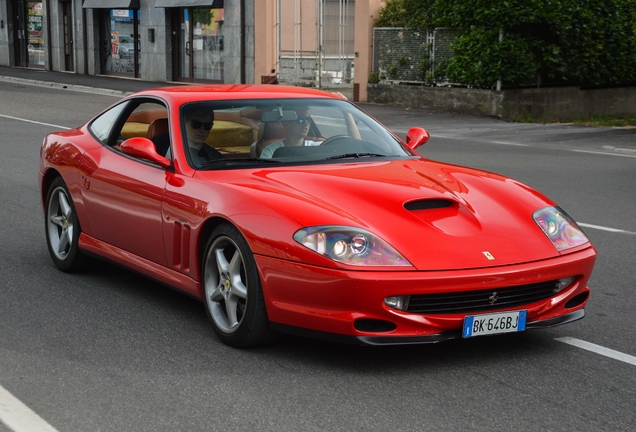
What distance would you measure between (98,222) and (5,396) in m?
2.15

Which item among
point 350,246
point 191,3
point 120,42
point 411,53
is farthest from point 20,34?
point 350,246

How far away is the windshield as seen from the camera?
231 inches

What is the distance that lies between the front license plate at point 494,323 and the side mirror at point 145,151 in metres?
2.06

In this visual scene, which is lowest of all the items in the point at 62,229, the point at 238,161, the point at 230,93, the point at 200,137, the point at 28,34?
the point at 62,229

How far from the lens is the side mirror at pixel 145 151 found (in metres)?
5.77

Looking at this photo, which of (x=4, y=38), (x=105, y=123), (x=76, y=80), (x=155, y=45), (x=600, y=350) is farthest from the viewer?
(x=4, y=38)

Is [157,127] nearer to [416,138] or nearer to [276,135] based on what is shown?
[276,135]

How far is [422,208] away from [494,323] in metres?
0.70

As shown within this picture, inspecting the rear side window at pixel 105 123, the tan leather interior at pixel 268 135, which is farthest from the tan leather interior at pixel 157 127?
the tan leather interior at pixel 268 135

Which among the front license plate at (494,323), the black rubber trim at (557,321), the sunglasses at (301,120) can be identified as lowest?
the black rubber trim at (557,321)

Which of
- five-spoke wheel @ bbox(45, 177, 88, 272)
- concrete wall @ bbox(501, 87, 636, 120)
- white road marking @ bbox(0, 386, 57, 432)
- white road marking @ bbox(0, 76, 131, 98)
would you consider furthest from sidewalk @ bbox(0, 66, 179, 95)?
white road marking @ bbox(0, 386, 57, 432)

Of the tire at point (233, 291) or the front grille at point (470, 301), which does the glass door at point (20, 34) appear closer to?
the tire at point (233, 291)

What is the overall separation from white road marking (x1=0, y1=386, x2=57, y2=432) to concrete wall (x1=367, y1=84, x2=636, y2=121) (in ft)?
64.0

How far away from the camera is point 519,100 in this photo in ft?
75.6
